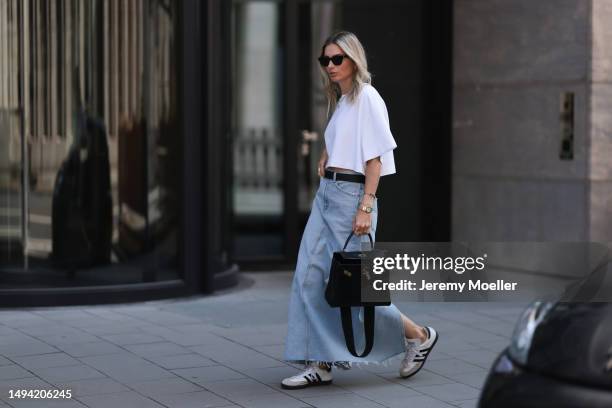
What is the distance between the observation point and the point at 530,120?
32.0ft

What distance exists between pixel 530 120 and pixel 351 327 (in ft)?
13.9

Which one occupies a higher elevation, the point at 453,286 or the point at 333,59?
the point at 333,59

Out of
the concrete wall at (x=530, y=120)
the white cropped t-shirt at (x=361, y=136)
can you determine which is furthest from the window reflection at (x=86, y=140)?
the white cropped t-shirt at (x=361, y=136)

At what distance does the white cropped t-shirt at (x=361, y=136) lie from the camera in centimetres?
609

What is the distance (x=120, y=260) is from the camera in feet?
29.2

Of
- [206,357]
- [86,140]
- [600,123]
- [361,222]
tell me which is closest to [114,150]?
[86,140]

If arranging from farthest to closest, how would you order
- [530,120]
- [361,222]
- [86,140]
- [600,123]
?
1. [530,120]
2. [600,123]
3. [86,140]
4. [361,222]

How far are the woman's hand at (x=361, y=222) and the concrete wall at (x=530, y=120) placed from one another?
370cm

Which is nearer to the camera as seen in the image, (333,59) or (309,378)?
(333,59)

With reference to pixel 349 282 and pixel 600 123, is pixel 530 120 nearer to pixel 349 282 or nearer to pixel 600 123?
pixel 600 123

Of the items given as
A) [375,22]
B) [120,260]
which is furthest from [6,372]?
[375,22]

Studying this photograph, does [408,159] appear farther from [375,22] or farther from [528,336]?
[528,336]

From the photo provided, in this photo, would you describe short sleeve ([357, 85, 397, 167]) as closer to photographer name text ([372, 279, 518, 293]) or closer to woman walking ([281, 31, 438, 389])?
woman walking ([281, 31, 438, 389])

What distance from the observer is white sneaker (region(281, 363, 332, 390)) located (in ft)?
20.3
